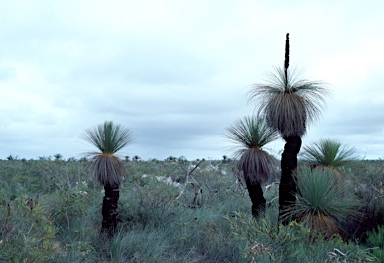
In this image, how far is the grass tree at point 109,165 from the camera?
930 centimetres

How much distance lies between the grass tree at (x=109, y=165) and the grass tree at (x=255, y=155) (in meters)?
2.51

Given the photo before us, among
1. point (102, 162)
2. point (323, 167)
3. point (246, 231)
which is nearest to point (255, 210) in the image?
point (323, 167)

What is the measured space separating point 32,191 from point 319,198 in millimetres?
11203

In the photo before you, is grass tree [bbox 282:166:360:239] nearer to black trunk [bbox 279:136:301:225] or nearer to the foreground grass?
black trunk [bbox 279:136:301:225]

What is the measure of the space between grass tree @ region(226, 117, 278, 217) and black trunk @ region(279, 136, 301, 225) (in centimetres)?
57

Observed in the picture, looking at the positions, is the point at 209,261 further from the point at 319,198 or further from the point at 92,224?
the point at 92,224

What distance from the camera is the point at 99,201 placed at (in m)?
13.4

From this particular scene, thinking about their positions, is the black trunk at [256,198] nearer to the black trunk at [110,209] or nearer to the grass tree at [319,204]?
the grass tree at [319,204]

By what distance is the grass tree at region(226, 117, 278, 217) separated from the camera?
32.5ft

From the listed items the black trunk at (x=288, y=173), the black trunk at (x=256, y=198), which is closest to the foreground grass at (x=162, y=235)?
the black trunk at (x=256, y=198)

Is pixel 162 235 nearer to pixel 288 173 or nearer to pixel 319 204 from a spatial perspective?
pixel 288 173

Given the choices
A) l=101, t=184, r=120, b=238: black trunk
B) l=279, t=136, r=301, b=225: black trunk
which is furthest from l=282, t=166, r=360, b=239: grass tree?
l=101, t=184, r=120, b=238: black trunk

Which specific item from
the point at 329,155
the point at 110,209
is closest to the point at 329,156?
the point at 329,155

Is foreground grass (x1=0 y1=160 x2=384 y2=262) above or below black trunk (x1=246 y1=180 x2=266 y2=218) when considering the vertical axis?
below
